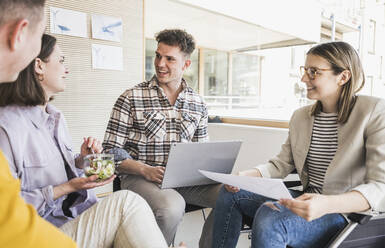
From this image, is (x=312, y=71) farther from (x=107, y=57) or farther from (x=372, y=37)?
(x=107, y=57)

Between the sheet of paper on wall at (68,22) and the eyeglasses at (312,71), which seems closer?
the eyeglasses at (312,71)

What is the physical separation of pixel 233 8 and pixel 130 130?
243cm

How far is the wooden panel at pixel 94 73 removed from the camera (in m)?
2.70

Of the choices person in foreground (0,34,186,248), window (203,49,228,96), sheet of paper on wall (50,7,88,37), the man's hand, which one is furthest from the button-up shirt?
window (203,49,228,96)

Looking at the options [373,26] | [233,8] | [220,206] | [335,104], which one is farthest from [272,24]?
[220,206]

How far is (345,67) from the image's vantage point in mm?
1357

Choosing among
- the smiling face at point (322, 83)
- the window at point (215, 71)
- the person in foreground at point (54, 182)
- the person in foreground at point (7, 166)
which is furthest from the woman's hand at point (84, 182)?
the window at point (215, 71)

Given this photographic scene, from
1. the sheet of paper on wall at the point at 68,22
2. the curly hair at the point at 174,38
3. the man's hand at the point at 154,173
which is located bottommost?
the man's hand at the point at 154,173

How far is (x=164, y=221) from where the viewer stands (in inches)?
56.1

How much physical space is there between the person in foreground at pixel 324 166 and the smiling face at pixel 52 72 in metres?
0.99

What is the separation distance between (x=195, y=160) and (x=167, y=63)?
27.9 inches

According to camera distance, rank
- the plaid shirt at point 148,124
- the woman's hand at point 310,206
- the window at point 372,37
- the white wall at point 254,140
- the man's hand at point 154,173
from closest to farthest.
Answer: the woman's hand at point 310,206, the man's hand at point 154,173, the plaid shirt at point 148,124, the window at point 372,37, the white wall at point 254,140

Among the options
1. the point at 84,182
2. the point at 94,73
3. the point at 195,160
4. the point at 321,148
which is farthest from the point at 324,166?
the point at 94,73

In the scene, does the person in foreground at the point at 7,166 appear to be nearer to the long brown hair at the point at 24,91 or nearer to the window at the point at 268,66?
the long brown hair at the point at 24,91
